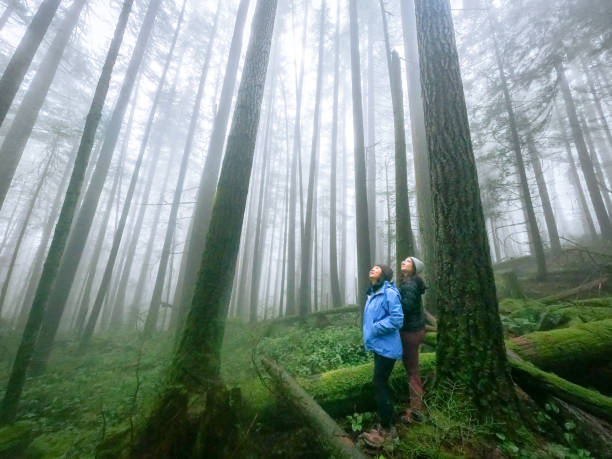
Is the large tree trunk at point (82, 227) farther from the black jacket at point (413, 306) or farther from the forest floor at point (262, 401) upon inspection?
the black jacket at point (413, 306)

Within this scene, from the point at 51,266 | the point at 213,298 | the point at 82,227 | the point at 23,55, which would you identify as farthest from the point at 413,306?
the point at 82,227

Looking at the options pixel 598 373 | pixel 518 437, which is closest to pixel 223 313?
pixel 518 437

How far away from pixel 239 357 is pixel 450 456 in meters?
3.97

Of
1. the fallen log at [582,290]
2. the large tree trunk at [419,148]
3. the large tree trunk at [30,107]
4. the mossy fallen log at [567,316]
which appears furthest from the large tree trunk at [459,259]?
the large tree trunk at [30,107]

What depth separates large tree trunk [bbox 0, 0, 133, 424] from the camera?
4.38 meters

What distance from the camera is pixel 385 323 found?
321 cm

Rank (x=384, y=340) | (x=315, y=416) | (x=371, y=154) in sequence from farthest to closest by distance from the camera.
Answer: (x=371, y=154) → (x=384, y=340) → (x=315, y=416)

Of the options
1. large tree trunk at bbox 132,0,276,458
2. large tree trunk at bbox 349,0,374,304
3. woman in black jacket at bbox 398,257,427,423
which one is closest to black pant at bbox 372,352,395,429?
woman in black jacket at bbox 398,257,427,423

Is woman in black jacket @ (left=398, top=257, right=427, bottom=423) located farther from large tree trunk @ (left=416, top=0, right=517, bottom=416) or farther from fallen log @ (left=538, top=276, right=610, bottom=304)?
fallen log @ (left=538, top=276, right=610, bottom=304)

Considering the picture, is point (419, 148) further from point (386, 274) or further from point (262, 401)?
point (262, 401)

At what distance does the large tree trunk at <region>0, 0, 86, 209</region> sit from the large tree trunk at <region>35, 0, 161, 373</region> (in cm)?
316

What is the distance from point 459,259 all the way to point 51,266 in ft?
22.5

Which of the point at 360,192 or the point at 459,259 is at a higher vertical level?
the point at 360,192

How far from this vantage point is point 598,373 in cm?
371
